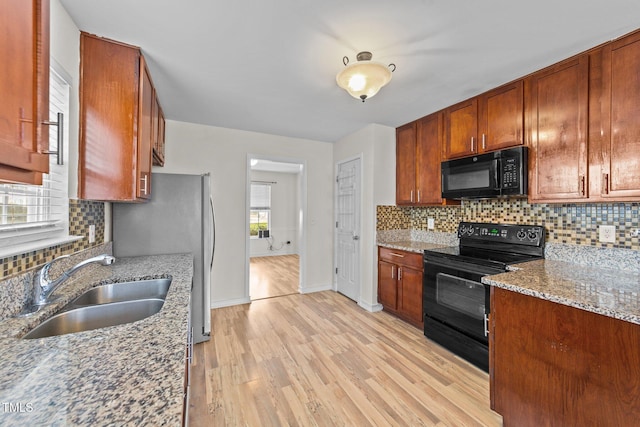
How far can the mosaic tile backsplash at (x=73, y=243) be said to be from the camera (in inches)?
42.7

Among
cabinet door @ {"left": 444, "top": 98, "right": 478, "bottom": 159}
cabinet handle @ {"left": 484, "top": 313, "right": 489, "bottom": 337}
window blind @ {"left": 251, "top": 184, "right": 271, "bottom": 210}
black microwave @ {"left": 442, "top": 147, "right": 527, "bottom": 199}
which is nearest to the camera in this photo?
cabinet handle @ {"left": 484, "top": 313, "right": 489, "bottom": 337}

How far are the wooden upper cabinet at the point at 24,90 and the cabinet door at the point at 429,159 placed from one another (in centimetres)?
294

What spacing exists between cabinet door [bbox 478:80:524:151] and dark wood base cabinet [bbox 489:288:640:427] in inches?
54.1

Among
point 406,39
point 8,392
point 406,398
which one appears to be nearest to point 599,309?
point 406,398

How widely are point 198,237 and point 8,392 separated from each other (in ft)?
6.29

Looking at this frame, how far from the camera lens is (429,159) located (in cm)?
294

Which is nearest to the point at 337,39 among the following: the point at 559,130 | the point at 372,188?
the point at 559,130

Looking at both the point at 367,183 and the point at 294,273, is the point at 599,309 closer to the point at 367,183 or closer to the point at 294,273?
the point at 367,183

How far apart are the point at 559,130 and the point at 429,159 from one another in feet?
3.78

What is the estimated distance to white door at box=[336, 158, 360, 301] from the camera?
140 inches

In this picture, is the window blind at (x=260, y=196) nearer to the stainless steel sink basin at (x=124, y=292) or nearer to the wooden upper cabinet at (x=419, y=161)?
the wooden upper cabinet at (x=419, y=161)

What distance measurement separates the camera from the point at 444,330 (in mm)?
2373

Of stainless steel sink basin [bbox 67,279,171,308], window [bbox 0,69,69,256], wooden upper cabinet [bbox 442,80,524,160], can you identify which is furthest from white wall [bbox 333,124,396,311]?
window [bbox 0,69,69,256]

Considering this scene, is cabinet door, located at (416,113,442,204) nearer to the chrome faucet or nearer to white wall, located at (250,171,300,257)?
the chrome faucet
